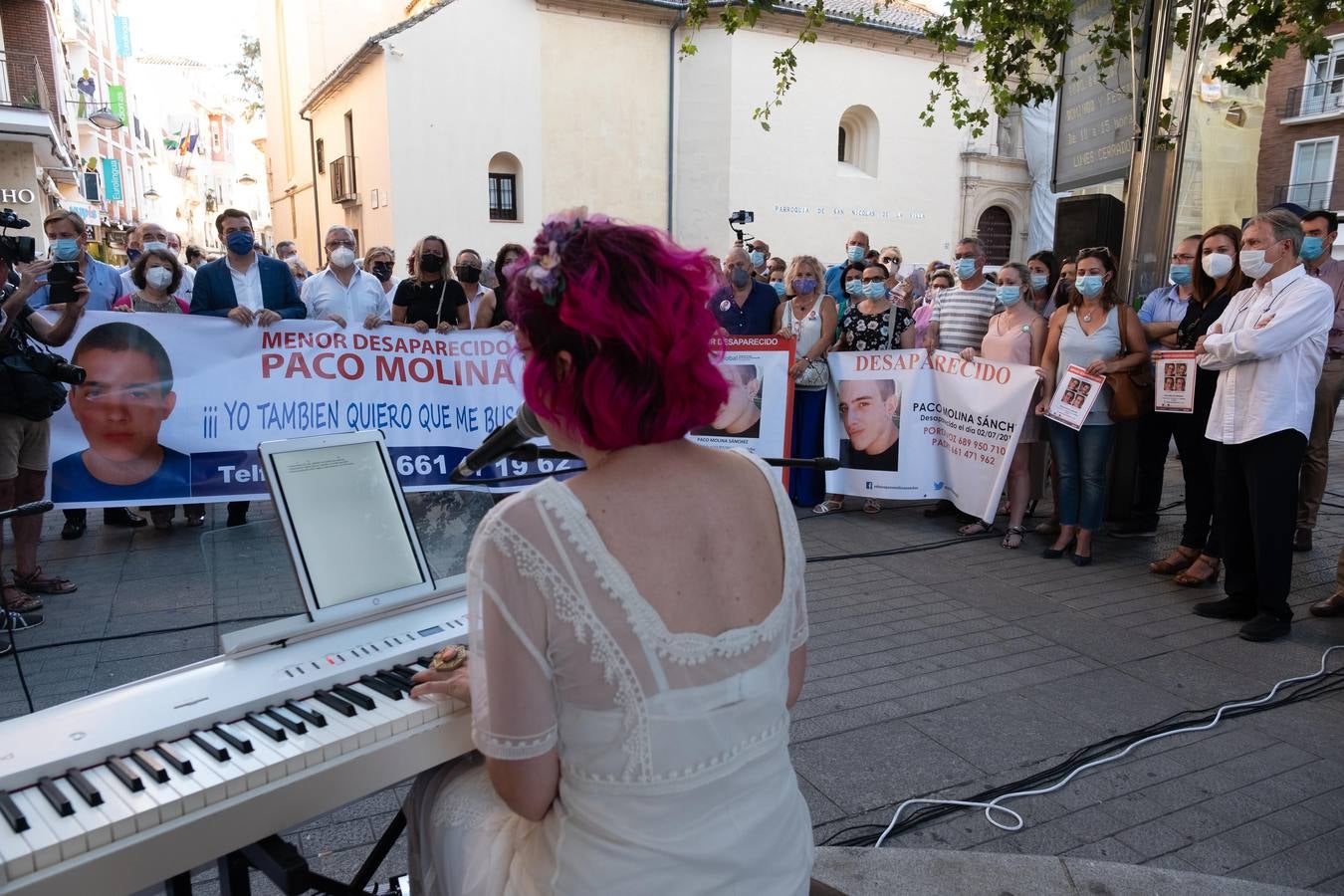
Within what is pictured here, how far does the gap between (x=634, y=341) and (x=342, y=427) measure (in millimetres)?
4830

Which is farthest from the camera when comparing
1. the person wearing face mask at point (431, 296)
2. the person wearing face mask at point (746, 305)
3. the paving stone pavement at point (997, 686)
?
the person wearing face mask at point (746, 305)

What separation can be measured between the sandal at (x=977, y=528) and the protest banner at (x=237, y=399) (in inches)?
122

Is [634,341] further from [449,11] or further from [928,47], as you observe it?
[928,47]

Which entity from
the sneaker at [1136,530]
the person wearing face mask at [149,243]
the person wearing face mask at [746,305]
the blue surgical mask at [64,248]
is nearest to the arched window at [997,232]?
the person wearing face mask at [746,305]

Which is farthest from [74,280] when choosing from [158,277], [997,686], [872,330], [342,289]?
[872,330]

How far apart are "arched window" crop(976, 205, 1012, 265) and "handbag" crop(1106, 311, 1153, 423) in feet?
75.9

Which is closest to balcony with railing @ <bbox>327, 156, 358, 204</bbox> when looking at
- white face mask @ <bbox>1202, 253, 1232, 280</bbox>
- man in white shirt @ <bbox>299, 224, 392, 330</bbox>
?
man in white shirt @ <bbox>299, 224, 392, 330</bbox>

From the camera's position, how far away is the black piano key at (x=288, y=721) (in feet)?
5.32

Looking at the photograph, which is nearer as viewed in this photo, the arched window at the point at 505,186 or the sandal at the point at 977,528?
the sandal at the point at 977,528

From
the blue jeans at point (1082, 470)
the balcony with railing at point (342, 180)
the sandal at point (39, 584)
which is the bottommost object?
the sandal at point (39, 584)

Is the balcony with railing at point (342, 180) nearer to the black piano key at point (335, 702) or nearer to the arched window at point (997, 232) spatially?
the arched window at point (997, 232)

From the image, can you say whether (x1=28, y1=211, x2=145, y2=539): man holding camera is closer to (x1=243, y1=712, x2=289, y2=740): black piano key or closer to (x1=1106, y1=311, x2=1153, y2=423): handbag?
(x1=243, y1=712, x2=289, y2=740): black piano key

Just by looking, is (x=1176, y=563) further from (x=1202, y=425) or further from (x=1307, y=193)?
(x=1307, y=193)

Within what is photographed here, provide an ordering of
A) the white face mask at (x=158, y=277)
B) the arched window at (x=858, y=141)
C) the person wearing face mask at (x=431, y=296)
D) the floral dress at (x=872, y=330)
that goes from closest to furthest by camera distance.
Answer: the white face mask at (x=158, y=277), the person wearing face mask at (x=431, y=296), the floral dress at (x=872, y=330), the arched window at (x=858, y=141)
